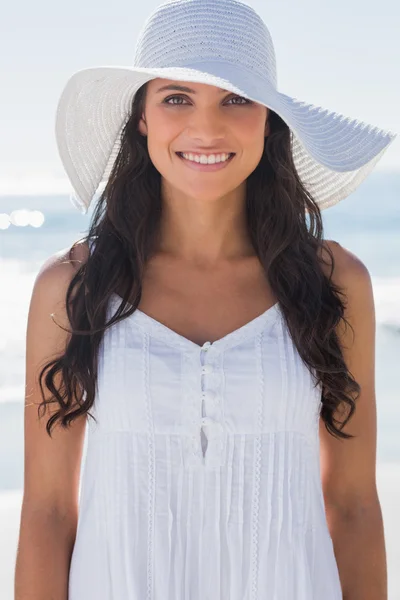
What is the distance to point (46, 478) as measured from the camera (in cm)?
249

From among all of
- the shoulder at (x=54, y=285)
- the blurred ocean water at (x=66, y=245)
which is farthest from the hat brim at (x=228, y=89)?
the blurred ocean water at (x=66, y=245)

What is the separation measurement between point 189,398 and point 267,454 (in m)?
0.21

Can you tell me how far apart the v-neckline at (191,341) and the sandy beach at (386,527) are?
2.24 metres

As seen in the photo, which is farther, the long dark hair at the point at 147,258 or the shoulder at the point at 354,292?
the shoulder at the point at 354,292

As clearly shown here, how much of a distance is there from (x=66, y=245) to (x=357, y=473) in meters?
11.4

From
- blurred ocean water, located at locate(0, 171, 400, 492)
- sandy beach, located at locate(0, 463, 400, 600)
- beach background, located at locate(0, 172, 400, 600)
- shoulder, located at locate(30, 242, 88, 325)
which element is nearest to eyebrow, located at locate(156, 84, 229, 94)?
shoulder, located at locate(30, 242, 88, 325)

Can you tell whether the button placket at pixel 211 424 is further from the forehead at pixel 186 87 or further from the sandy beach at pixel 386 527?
the sandy beach at pixel 386 527

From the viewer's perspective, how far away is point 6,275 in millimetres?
12164

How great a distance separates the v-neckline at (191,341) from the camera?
95.7 inches

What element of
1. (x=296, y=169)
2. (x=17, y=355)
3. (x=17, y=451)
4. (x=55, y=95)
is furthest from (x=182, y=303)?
(x=55, y=95)

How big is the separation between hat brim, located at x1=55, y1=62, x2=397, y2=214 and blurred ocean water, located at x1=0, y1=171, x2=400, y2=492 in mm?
3587

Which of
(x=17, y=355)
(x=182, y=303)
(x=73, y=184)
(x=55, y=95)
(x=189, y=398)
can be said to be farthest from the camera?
(x=55, y=95)

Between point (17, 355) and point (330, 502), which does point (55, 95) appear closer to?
point (17, 355)

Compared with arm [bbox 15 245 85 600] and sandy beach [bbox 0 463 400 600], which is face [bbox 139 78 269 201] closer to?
arm [bbox 15 245 85 600]
